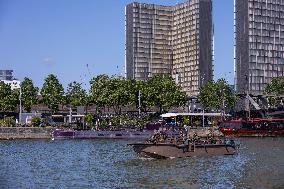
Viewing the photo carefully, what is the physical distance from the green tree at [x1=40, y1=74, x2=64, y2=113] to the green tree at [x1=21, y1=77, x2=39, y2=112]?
4.11 metres

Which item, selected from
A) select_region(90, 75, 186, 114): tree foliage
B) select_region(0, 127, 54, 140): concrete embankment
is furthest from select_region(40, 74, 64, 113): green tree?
select_region(0, 127, 54, 140): concrete embankment

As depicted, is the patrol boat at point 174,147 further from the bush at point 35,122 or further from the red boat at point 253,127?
the bush at point 35,122

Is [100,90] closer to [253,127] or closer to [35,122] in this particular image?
[35,122]

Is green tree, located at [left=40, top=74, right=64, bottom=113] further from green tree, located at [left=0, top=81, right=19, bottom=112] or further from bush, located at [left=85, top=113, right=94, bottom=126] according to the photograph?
bush, located at [left=85, top=113, right=94, bottom=126]

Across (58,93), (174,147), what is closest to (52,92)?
(58,93)

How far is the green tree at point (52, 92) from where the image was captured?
18388 cm

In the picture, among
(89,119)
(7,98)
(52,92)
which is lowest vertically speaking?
(89,119)

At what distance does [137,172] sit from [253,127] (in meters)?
109

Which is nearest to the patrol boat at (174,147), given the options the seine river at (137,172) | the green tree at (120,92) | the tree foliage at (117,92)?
the seine river at (137,172)

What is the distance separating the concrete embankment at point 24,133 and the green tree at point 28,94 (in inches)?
1387

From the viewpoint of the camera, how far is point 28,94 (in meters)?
187

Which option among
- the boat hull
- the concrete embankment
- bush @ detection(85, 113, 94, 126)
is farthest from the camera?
bush @ detection(85, 113, 94, 126)

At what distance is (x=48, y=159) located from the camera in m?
78.9

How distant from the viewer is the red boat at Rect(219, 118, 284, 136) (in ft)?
533
